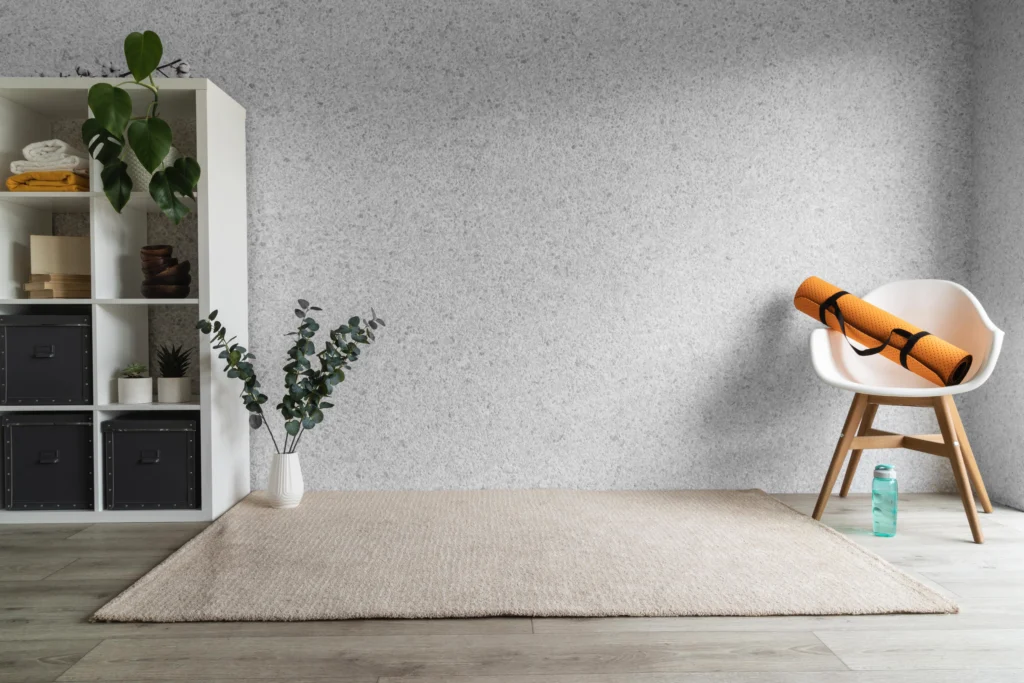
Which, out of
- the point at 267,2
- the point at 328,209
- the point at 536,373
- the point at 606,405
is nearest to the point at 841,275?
the point at 606,405

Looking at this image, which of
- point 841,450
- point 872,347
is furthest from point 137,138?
point 872,347

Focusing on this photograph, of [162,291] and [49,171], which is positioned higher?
[49,171]

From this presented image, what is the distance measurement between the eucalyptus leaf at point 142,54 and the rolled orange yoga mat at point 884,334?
244 cm

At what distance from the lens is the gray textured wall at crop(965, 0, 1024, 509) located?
2.78 m

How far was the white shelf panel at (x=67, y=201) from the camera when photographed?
8.30 feet

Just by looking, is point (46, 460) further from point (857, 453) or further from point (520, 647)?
point (857, 453)

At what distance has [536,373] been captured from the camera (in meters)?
3.01

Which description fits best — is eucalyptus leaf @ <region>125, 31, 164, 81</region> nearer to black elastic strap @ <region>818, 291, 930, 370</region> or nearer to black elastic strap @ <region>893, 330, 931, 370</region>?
black elastic strap @ <region>818, 291, 930, 370</region>

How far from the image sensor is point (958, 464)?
2.35 metres

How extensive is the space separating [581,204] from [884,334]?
4.02 feet

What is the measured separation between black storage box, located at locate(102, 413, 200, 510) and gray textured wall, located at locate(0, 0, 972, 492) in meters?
0.46

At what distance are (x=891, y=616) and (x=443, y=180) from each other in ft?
7.02

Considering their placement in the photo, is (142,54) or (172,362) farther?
(172,362)

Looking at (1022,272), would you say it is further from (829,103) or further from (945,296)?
(829,103)
